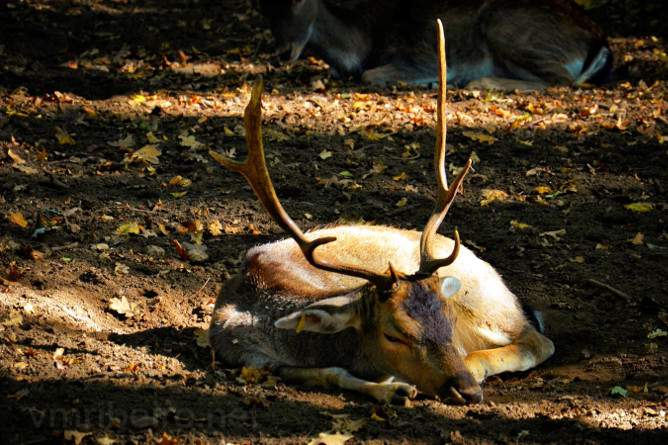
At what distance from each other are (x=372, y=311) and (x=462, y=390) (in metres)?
0.65

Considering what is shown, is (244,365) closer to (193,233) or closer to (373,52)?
(193,233)


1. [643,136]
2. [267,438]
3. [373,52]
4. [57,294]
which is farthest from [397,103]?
[267,438]

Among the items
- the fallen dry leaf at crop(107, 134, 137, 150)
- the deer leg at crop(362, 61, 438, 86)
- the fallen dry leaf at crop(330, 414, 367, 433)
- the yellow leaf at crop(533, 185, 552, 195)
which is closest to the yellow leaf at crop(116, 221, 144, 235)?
the fallen dry leaf at crop(107, 134, 137, 150)

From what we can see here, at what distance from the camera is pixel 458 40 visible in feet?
37.9

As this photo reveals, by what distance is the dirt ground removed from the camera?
181 inches

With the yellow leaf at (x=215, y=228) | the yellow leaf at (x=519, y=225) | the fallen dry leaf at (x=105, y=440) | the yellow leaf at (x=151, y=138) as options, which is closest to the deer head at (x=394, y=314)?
the fallen dry leaf at (x=105, y=440)

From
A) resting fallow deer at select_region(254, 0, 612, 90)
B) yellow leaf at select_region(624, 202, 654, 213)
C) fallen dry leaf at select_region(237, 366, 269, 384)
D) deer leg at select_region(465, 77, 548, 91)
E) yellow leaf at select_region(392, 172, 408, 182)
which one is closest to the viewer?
fallen dry leaf at select_region(237, 366, 269, 384)

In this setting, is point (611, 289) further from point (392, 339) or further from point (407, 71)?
point (407, 71)

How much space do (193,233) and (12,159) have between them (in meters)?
1.99

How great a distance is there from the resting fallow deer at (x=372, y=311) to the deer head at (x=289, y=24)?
17.6 feet

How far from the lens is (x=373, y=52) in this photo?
38.8 ft

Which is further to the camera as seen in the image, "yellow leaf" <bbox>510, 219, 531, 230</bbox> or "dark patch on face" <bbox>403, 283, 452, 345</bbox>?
"yellow leaf" <bbox>510, 219, 531, 230</bbox>

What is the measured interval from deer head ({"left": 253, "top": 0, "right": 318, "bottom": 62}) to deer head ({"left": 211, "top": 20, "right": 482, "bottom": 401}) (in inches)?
253

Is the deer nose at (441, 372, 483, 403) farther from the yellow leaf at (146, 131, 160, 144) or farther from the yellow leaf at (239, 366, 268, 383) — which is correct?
the yellow leaf at (146, 131, 160, 144)
